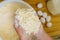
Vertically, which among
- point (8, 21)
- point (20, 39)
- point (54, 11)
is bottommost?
point (20, 39)

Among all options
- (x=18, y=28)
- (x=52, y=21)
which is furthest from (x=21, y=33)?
(x=52, y=21)

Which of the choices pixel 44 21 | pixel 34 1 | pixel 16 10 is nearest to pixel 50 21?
pixel 44 21

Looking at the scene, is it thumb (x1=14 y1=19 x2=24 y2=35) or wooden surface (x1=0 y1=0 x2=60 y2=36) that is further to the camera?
wooden surface (x1=0 y1=0 x2=60 y2=36)

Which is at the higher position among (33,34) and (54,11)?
(54,11)

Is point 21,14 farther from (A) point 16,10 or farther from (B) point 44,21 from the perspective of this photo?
(B) point 44,21

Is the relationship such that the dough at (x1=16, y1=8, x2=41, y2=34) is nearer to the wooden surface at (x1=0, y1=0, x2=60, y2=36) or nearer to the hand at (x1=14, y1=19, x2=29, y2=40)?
the hand at (x1=14, y1=19, x2=29, y2=40)

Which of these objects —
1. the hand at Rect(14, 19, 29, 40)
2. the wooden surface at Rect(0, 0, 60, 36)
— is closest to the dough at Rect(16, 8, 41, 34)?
the hand at Rect(14, 19, 29, 40)

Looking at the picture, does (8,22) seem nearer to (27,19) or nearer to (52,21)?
(27,19)

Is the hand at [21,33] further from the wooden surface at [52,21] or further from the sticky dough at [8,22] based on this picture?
the wooden surface at [52,21]
